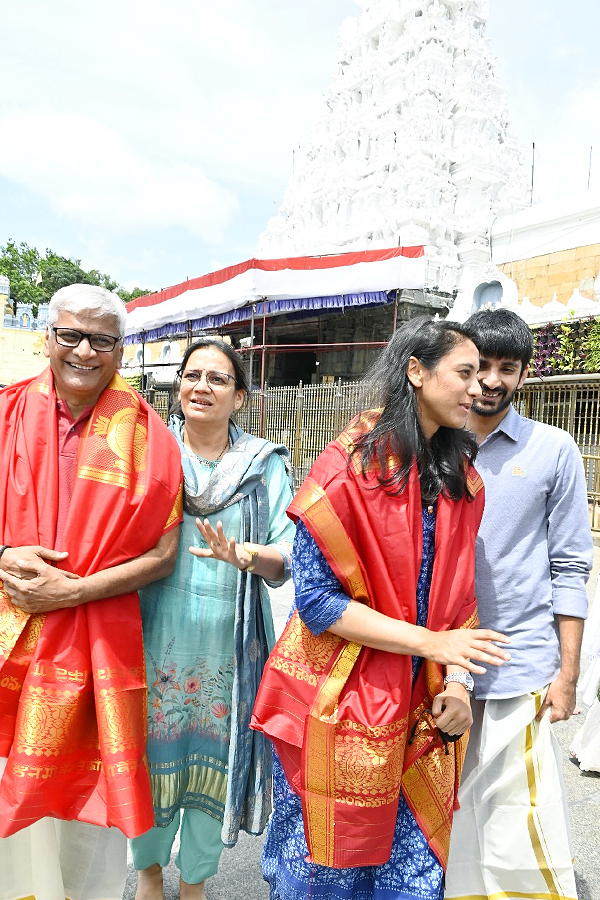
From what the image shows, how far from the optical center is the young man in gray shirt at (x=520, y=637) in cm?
169

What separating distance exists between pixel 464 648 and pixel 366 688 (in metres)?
0.25

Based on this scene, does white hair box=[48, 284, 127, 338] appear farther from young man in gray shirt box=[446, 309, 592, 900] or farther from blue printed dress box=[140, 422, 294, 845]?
→ young man in gray shirt box=[446, 309, 592, 900]

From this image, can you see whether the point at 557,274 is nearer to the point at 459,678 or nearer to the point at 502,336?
the point at 502,336

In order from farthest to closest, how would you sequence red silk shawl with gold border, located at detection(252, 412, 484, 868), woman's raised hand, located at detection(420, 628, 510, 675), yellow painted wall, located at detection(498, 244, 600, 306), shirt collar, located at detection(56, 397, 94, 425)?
yellow painted wall, located at detection(498, 244, 600, 306)
shirt collar, located at detection(56, 397, 94, 425)
red silk shawl with gold border, located at detection(252, 412, 484, 868)
woman's raised hand, located at detection(420, 628, 510, 675)

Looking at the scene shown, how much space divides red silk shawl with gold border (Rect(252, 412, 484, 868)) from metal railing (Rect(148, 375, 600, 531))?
21.1 ft

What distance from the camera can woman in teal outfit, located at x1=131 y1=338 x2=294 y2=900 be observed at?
192 cm

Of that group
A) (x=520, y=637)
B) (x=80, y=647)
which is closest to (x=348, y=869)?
(x=520, y=637)

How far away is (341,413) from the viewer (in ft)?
33.4

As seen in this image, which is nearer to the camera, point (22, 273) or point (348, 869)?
point (348, 869)

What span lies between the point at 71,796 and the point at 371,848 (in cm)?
83

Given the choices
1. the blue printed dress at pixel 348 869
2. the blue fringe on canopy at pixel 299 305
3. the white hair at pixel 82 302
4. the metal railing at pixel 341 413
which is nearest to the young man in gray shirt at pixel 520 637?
the blue printed dress at pixel 348 869

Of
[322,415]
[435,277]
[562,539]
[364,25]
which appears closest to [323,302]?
[322,415]

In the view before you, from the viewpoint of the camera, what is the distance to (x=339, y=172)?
1823 cm

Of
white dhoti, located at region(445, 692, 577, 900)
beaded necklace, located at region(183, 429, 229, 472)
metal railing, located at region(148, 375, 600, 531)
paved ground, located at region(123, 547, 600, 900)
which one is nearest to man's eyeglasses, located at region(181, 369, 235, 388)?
beaded necklace, located at region(183, 429, 229, 472)
